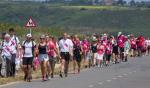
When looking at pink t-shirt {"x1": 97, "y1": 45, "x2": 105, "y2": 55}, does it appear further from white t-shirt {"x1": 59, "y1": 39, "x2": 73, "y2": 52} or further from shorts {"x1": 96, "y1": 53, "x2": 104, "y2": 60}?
white t-shirt {"x1": 59, "y1": 39, "x2": 73, "y2": 52}

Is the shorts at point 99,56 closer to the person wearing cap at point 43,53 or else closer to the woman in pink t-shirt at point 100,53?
the woman in pink t-shirt at point 100,53

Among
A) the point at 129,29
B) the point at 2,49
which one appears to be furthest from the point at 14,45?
the point at 129,29

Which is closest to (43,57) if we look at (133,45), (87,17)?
(133,45)

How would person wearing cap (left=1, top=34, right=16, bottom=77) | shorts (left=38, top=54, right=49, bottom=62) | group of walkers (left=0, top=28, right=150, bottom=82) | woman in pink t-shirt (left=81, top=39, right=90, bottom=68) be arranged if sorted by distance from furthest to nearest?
woman in pink t-shirt (left=81, top=39, right=90, bottom=68)
person wearing cap (left=1, top=34, right=16, bottom=77)
shorts (left=38, top=54, right=49, bottom=62)
group of walkers (left=0, top=28, right=150, bottom=82)

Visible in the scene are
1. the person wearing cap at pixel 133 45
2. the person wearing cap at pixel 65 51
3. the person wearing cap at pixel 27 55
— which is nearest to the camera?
the person wearing cap at pixel 27 55

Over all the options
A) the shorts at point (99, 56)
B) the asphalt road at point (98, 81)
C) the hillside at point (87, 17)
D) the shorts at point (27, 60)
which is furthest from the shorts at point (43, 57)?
the hillside at point (87, 17)

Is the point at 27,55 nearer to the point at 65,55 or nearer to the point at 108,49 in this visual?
the point at 65,55

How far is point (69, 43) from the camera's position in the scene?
3475cm

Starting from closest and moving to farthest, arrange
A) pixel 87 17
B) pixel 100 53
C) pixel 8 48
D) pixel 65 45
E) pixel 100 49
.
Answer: pixel 8 48 → pixel 65 45 → pixel 100 53 → pixel 100 49 → pixel 87 17

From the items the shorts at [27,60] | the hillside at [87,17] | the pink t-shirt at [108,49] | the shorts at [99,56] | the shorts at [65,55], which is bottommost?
the hillside at [87,17]

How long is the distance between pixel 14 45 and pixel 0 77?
146 cm

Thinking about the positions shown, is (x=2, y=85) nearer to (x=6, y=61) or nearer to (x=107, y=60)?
A: (x=6, y=61)

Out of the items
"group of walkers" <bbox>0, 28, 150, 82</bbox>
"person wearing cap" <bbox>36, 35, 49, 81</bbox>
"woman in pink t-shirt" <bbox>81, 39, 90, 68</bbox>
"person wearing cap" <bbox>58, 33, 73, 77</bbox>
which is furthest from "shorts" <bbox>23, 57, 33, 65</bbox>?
"woman in pink t-shirt" <bbox>81, 39, 90, 68</bbox>

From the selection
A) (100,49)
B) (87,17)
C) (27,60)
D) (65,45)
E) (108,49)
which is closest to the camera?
(27,60)
